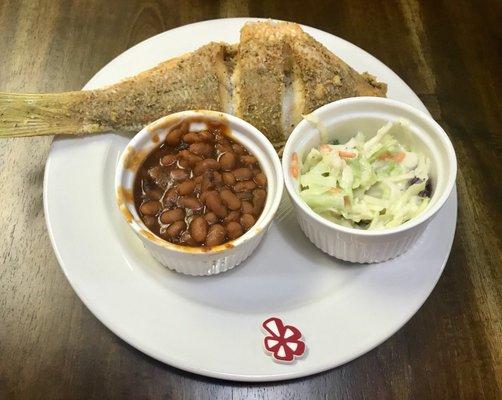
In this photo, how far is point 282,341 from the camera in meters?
1.67

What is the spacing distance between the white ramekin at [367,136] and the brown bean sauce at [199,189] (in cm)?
14

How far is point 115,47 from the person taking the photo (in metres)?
2.68

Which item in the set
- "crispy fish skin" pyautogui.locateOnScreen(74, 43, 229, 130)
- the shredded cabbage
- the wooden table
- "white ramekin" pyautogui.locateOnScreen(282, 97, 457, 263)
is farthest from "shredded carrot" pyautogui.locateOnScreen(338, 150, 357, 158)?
the wooden table

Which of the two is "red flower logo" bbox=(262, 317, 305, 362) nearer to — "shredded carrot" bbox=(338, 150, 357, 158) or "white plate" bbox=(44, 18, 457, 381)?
"white plate" bbox=(44, 18, 457, 381)

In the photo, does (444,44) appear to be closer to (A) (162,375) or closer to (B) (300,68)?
(B) (300,68)

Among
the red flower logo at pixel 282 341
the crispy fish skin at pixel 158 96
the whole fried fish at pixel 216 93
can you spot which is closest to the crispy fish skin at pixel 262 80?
the whole fried fish at pixel 216 93

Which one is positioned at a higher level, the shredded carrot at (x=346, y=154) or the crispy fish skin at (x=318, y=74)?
the crispy fish skin at (x=318, y=74)

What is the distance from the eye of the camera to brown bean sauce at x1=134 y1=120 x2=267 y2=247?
1.71m

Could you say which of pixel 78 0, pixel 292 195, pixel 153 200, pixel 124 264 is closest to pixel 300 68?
pixel 292 195

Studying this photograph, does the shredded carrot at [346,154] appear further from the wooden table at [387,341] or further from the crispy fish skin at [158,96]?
the wooden table at [387,341]

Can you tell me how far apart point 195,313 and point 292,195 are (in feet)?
1.59

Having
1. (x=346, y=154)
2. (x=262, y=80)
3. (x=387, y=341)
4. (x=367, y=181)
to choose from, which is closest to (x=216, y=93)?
(x=262, y=80)

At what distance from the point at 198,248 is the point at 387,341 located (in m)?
0.77

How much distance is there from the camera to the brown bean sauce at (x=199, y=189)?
1.71 metres
